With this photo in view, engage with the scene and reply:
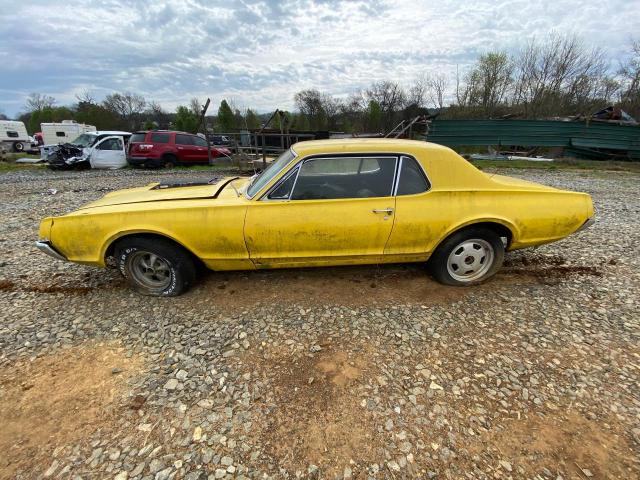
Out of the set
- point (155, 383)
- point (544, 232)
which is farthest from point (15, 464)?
point (544, 232)

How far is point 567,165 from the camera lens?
14062 millimetres

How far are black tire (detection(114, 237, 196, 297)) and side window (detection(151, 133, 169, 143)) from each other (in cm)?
1168

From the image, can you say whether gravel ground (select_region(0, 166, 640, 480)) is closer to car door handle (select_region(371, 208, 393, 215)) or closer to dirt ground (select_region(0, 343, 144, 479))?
dirt ground (select_region(0, 343, 144, 479))

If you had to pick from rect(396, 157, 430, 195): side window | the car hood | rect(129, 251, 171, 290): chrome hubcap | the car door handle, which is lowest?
rect(129, 251, 171, 290): chrome hubcap

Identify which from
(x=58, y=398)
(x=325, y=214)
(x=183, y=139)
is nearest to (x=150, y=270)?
(x=58, y=398)

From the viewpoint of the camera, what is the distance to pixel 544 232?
3.29 metres

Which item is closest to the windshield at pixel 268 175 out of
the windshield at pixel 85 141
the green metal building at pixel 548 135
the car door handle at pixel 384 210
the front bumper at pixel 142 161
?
the car door handle at pixel 384 210

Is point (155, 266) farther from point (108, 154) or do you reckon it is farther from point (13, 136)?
point (13, 136)

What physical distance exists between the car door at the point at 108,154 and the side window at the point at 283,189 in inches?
526

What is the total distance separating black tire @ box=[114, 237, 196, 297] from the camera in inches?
122

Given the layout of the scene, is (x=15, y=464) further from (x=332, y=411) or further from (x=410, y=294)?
(x=410, y=294)

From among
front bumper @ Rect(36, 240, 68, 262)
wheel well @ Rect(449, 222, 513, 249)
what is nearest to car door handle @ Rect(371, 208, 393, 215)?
wheel well @ Rect(449, 222, 513, 249)

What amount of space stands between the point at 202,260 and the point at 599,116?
23.4m

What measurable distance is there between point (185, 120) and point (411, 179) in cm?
5087
